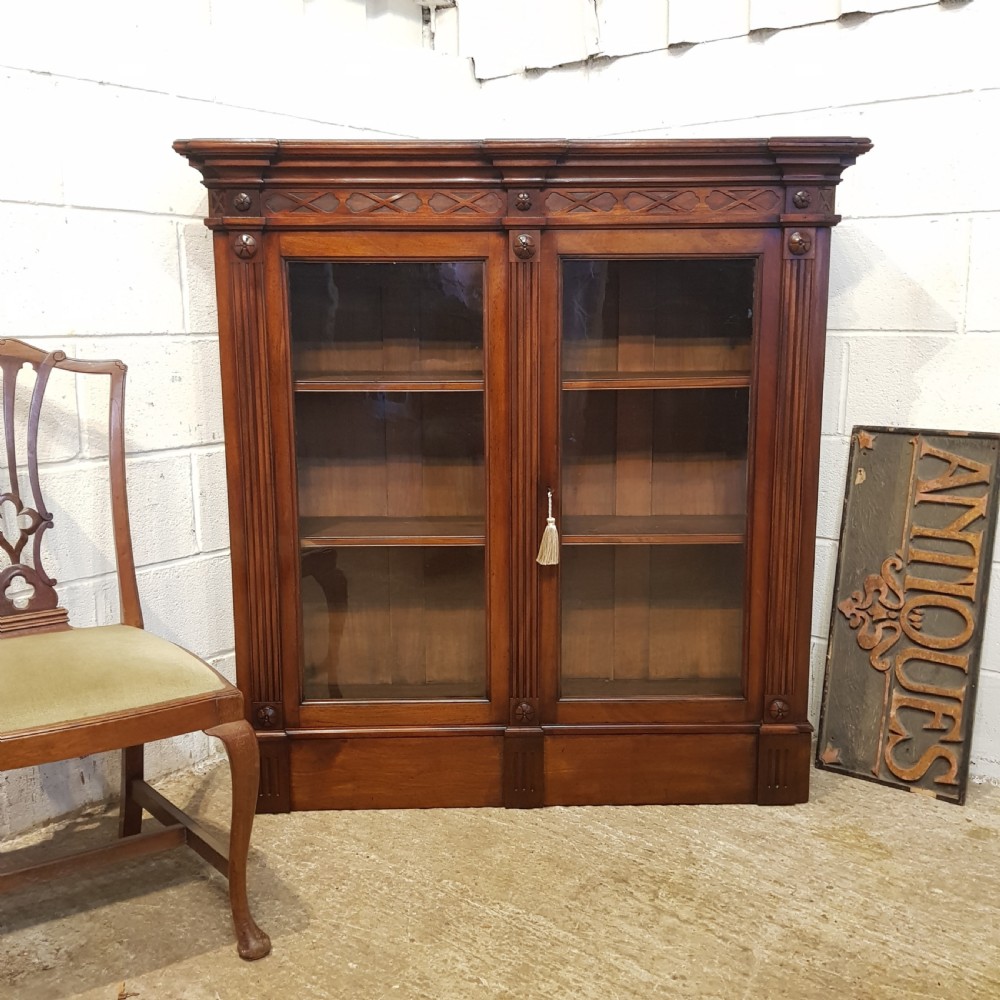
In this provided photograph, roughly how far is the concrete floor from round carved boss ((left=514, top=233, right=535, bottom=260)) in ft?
4.06

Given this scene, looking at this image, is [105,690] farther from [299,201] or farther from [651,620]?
[651,620]

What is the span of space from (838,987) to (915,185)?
1755mm

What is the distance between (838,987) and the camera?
5.28 feet

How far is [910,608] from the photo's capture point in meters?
2.35

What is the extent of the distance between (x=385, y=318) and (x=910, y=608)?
1435 mm

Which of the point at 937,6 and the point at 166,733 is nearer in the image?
the point at 166,733

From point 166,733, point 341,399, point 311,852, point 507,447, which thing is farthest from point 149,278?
point 311,852

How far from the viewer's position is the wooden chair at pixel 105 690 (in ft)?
4.98

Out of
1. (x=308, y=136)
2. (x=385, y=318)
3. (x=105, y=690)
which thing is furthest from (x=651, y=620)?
(x=308, y=136)

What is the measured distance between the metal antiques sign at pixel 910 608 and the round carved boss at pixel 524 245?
999 millimetres

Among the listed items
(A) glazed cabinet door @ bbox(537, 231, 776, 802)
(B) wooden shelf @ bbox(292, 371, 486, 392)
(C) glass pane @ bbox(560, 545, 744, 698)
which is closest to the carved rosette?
(A) glazed cabinet door @ bbox(537, 231, 776, 802)

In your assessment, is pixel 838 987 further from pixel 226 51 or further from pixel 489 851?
pixel 226 51

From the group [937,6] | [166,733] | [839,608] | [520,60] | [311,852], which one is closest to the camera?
[166,733]

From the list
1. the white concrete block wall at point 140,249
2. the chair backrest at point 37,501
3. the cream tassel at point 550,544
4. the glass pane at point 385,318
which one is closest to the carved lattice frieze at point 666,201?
the glass pane at point 385,318
